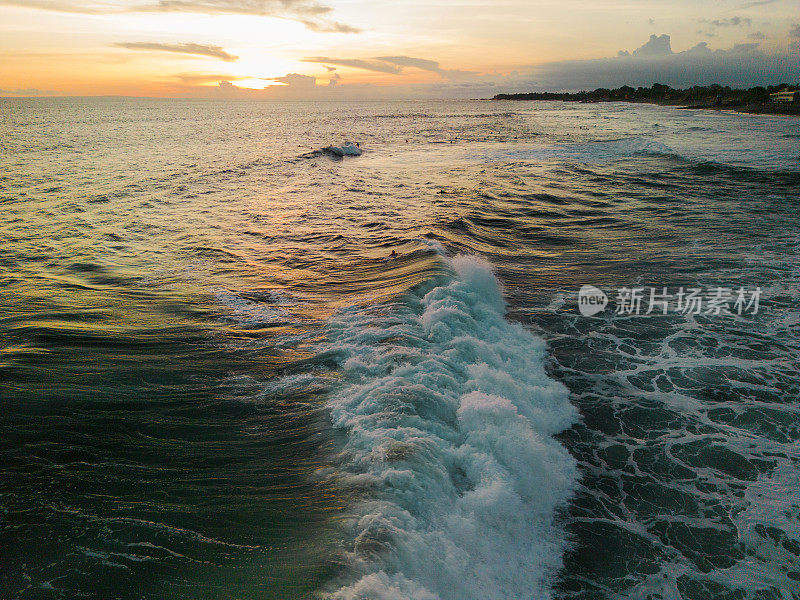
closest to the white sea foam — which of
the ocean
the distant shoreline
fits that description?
the ocean

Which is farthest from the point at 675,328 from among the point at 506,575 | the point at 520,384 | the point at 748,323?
the point at 506,575

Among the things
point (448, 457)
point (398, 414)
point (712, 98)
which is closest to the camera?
point (448, 457)

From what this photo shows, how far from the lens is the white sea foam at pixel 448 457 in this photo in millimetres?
4133

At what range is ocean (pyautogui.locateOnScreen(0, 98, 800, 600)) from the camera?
4258 millimetres

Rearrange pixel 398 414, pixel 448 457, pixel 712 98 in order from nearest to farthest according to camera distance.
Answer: pixel 448 457 → pixel 398 414 → pixel 712 98

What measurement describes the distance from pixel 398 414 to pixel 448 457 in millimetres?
912

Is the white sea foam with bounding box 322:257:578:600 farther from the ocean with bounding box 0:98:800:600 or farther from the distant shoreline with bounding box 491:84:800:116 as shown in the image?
the distant shoreline with bounding box 491:84:800:116

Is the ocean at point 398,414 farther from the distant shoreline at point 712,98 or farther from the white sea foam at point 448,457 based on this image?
the distant shoreline at point 712,98

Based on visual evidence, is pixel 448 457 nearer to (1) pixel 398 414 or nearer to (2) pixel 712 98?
(1) pixel 398 414

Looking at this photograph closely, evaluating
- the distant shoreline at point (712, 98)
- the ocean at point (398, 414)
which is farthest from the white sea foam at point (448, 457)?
the distant shoreline at point (712, 98)

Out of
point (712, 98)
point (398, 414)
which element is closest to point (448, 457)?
point (398, 414)

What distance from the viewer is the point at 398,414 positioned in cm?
604

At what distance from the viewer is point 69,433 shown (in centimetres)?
567

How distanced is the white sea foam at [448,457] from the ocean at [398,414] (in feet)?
0.10
